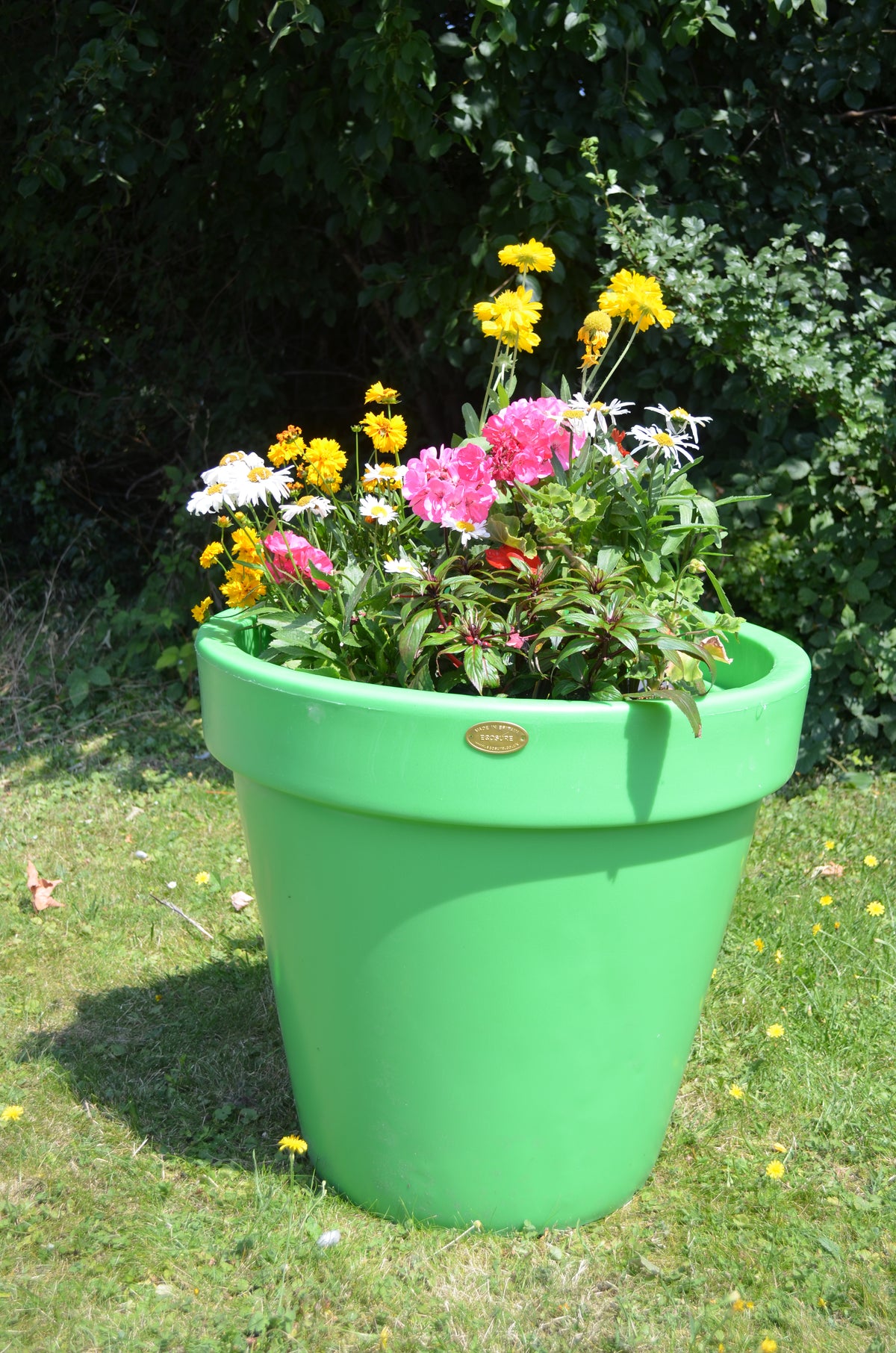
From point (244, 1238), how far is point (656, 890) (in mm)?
771

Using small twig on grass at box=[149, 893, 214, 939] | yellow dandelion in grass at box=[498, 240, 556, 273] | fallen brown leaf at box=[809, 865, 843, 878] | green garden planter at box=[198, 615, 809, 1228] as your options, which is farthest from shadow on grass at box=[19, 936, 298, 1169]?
yellow dandelion in grass at box=[498, 240, 556, 273]

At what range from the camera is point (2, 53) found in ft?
12.8

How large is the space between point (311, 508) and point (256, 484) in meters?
0.14

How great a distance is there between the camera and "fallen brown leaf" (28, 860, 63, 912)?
8.82ft

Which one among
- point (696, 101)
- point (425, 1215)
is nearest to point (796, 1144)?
point (425, 1215)

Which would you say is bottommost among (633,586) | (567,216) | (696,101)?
(633,586)

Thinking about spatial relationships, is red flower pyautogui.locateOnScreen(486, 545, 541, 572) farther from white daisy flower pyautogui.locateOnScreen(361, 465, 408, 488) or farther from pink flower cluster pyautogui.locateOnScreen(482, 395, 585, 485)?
white daisy flower pyautogui.locateOnScreen(361, 465, 408, 488)

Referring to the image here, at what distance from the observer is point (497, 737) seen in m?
1.36

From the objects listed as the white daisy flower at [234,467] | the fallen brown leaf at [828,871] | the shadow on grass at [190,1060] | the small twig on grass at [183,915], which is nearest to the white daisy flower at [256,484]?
the white daisy flower at [234,467]

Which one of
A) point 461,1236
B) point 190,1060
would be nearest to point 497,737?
point 461,1236

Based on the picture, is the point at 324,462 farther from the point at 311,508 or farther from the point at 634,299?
the point at 634,299

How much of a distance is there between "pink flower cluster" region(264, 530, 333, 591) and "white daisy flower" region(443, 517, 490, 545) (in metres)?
0.22

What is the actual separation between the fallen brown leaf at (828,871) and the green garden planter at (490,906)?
3.93 feet

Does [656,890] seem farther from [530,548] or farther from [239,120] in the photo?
[239,120]
